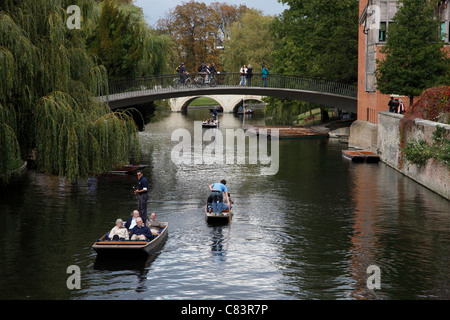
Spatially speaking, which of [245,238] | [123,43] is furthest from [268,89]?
[245,238]

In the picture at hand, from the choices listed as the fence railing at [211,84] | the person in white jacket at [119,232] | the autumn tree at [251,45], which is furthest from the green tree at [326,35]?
the person in white jacket at [119,232]

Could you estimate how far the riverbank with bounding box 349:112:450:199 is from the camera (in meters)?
29.9

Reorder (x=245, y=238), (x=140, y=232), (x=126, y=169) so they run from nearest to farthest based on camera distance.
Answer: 1. (x=140, y=232)
2. (x=245, y=238)
3. (x=126, y=169)

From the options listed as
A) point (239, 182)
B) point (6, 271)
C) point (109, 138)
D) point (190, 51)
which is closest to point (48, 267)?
point (6, 271)

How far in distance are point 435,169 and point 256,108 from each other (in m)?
80.3

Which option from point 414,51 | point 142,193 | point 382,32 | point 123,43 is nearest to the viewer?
point 142,193

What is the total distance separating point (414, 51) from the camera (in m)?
39.6

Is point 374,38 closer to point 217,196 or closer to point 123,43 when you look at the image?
point 123,43

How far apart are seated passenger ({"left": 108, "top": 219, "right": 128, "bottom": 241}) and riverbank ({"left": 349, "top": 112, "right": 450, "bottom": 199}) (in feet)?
47.6

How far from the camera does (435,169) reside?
100 ft

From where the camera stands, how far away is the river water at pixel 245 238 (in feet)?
56.2

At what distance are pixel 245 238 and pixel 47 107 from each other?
27.7 feet

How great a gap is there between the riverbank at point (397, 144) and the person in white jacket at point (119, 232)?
14.5 meters

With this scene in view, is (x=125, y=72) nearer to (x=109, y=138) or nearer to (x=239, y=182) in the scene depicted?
(x=239, y=182)
